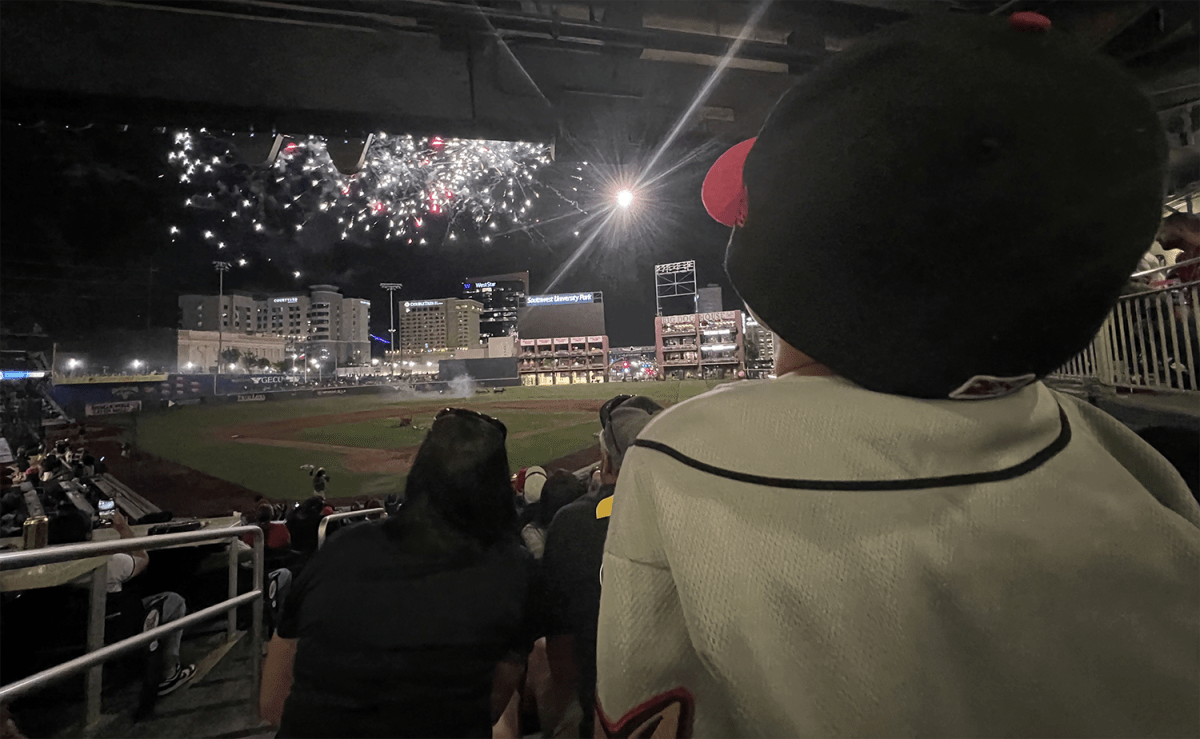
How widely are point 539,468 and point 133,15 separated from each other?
2166 millimetres

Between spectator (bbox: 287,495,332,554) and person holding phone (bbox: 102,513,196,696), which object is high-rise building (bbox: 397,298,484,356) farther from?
person holding phone (bbox: 102,513,196,696)

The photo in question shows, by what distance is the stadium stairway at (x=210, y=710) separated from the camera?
1450 millimetres

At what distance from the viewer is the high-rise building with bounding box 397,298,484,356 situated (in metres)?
2.20

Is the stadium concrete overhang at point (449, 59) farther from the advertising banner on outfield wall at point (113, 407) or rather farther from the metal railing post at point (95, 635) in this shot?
the metal railing post at point (95, 635)

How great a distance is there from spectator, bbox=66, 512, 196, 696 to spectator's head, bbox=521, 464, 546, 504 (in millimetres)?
1340

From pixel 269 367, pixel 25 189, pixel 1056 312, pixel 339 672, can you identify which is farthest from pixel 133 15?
pixel 1056 312

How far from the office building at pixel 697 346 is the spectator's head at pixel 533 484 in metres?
A: 0.78

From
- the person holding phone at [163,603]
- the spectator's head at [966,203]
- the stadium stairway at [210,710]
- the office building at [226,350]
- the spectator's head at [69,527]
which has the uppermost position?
the office building at [226,350]

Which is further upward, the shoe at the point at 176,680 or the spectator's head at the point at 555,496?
the spectator's head at the point at 555,496

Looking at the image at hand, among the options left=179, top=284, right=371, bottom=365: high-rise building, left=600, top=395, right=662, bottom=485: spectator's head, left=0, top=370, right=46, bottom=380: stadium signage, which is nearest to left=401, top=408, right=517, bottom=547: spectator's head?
left=600, top=395, right=662, bottom=485: spectator's head

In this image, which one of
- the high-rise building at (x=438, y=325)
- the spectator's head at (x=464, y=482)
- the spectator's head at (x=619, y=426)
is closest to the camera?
the spectator's head at (x=464, y=482)

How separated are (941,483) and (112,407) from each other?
3317mm

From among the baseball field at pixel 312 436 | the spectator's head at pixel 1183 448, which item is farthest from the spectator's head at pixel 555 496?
the spectator's head at pixel 1183 448

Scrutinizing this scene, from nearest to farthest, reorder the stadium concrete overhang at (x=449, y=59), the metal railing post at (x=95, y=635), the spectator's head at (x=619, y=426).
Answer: the spectator's head at (x=619, y=426) → the stadium concrete overhang at (x=449, y=59) → the metal railing post at (x=95, y=635)
